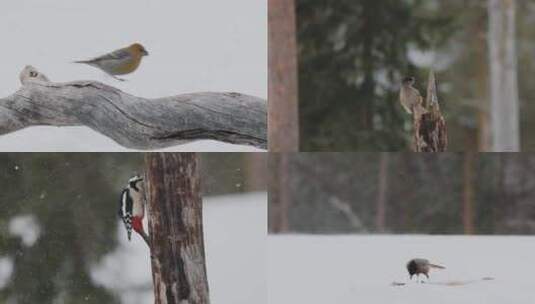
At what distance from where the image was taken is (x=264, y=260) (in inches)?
114

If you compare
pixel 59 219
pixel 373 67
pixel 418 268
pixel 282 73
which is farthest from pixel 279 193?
pixel 59 219

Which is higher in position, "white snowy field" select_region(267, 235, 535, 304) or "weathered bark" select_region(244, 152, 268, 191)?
"weathered bark" select_region(244, 152, 268, 191)

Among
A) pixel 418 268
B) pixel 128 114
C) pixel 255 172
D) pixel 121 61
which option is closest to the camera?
pixel 128 114

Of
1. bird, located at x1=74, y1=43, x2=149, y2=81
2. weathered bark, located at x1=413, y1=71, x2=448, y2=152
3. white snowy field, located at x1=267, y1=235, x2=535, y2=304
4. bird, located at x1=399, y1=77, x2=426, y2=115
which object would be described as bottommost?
white snowy field, located at x1=267, y1=235, x2=535, y2=304

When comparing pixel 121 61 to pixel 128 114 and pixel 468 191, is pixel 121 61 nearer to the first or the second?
pixel 128 114

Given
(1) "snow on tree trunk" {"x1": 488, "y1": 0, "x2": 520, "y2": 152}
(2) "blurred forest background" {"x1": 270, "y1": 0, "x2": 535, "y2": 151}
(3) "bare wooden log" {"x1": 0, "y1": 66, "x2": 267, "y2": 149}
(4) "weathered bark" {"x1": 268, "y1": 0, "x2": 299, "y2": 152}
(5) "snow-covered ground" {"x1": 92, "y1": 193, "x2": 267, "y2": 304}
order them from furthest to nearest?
(1) "snow on tree trunk" {"x1": 488, "y1": 0, "x2": 520, "y2": 152}, (2) "blurred forest background" {"x1": 270, "y1": 0, "x2": 535, "y2": 151}, (4) "weathered bark" {"x1": 268, "y1": 0, "x2": 299, "y2": 152}, (5) "snow-covered ground" {"x1": 92, "y1": 193, "x2": 267, "y2": 304}, (3) "bare wooden log" {"x1": 0, "y1": 66, "x2": 267, "y2": 149}

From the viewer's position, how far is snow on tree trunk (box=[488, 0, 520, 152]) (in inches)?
210

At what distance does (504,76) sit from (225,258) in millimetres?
3227

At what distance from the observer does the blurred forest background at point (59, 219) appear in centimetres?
286

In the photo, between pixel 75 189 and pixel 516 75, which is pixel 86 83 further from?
pixel 516 75

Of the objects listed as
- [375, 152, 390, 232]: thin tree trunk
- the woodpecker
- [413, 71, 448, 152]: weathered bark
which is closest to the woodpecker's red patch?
the woodpecker

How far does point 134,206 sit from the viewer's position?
2463 millimetres

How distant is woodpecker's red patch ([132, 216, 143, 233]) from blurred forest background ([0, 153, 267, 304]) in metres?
0.34

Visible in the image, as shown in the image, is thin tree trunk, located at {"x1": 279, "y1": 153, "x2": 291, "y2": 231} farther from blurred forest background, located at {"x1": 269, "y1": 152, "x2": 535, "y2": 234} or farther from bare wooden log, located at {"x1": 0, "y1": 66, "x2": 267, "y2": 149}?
bare wooden log, located at {"x1": 0, "y1": 66, "x2": 267, "y2": 149}
